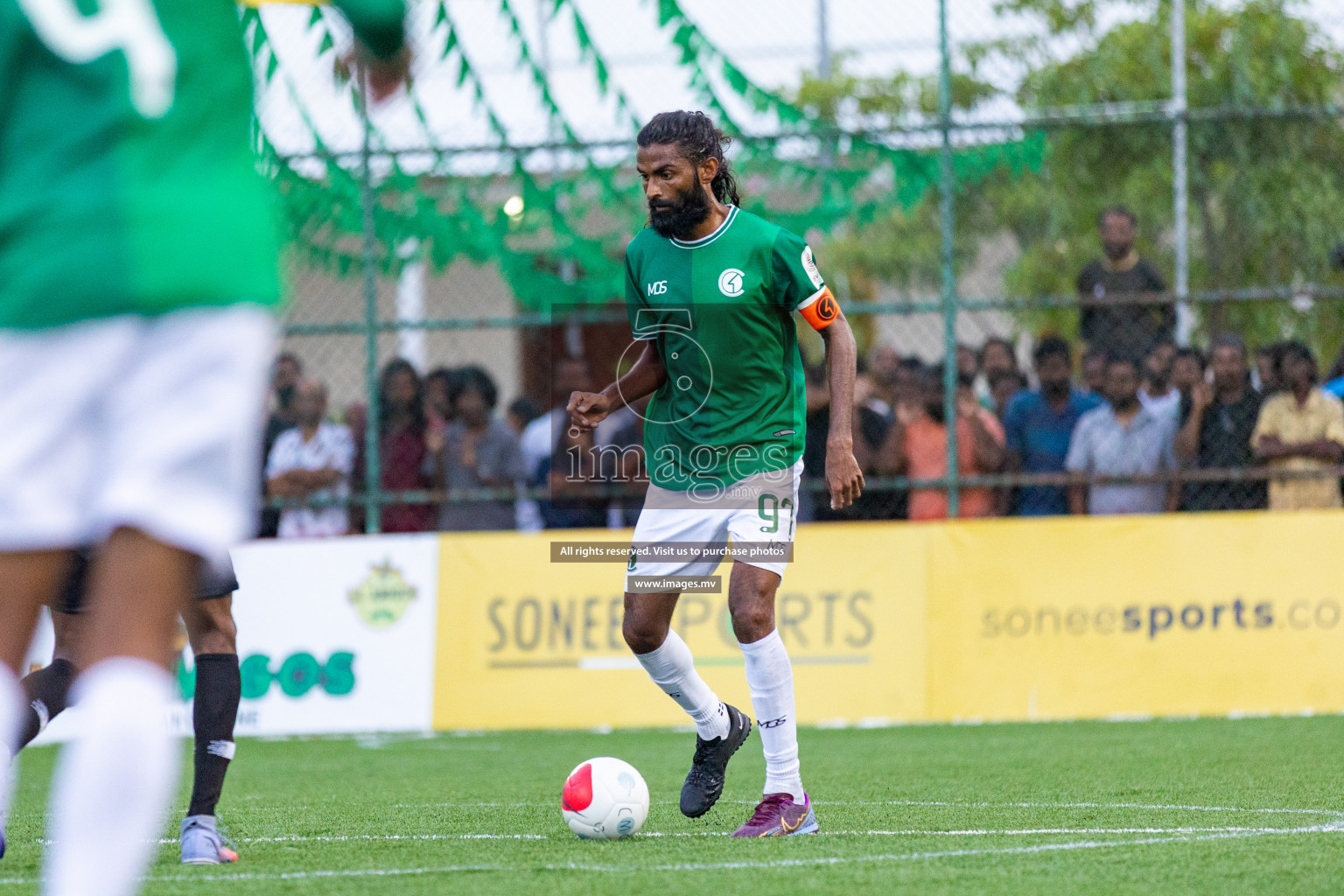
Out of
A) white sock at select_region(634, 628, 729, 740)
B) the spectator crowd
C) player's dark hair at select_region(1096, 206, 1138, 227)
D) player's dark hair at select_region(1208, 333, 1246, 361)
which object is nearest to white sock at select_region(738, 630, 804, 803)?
white sock at select_region(634, 628, 729, 740)

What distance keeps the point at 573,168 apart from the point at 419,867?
709cm

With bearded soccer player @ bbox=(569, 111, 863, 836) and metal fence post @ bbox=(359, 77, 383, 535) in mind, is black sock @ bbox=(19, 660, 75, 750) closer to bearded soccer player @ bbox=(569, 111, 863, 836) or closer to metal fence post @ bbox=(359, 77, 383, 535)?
bearded soccer player @ bbox=(569, 111, 863, 836)

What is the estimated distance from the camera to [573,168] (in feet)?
36.2

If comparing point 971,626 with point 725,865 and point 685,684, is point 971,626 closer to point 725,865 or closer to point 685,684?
point 685,684

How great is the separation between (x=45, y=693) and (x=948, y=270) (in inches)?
267

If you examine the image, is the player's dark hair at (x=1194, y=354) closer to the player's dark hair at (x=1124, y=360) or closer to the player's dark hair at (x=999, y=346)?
the player's dark hair at (x=1124, y=360)

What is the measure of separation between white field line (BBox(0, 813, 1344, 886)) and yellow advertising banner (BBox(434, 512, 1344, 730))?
503cm

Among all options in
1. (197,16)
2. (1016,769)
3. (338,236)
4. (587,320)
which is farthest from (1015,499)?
(197,16)

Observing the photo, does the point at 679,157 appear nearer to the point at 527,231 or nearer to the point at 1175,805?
the point at 1175,805

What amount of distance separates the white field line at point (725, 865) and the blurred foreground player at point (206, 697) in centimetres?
33

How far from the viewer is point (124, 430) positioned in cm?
256

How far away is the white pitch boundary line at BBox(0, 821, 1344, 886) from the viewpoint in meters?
4.39

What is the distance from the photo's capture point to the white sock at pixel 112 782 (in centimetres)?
255

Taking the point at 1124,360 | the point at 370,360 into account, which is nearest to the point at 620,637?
the point at 370,360
